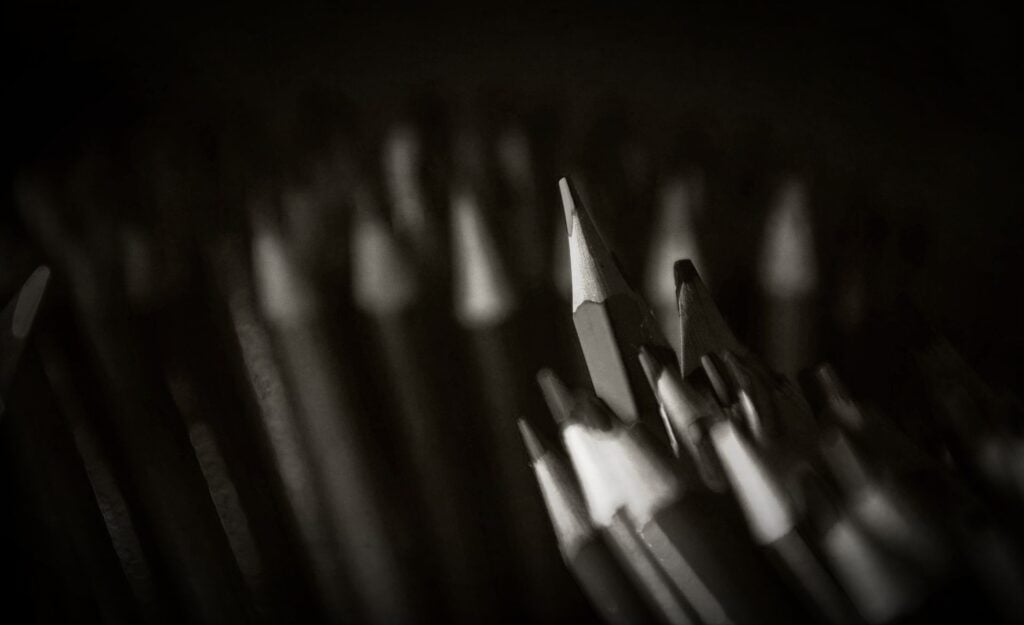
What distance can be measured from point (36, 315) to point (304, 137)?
128 millimetres

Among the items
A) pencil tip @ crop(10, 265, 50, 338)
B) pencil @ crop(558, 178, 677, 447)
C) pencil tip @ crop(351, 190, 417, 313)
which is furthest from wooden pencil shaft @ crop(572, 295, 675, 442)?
pencil tip @ crop(10, 265, 50, 338)

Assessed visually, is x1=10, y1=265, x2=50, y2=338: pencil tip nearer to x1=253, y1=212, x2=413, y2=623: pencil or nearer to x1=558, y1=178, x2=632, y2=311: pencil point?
x1=253, y1=212, x2=413, y2=623: pencil

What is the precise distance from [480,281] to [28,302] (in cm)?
18

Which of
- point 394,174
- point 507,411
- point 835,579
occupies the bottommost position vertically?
point 835,579

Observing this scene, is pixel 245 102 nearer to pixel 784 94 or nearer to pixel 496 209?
pixel 496 209

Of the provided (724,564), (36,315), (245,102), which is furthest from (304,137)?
(724,564)

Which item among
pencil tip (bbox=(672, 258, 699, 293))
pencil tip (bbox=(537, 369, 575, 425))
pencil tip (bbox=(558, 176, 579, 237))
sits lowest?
pencil tip (bbox=(537, 369, 575, 425))

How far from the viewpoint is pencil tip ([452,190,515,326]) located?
0.31m

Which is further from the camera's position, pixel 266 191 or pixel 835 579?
pixel 266 191

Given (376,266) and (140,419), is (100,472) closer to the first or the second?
(140,419)

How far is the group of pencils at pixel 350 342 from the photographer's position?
297 millimetres

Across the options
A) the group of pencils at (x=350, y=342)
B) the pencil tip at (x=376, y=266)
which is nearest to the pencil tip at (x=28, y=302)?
the group of pencils at (x=350, y=342)

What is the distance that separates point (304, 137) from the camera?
12.0 inches

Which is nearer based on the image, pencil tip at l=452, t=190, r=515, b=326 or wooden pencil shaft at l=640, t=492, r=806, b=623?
wooden pencil shaft at l=640, t=492, r=806, b=623
